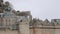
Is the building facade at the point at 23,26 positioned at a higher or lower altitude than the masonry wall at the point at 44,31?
higher

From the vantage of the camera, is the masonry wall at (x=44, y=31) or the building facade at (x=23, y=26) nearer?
the building facade at (x=23, y=26)

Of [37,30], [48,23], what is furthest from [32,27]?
[48,23]

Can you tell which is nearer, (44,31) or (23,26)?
(23,26)

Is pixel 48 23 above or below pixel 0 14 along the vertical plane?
below

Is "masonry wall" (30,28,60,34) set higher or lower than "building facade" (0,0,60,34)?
lower

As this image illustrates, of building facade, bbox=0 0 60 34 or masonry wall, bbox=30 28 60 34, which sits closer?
building facade, bbox=0 0 60 34

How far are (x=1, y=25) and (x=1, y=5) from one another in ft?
5.02

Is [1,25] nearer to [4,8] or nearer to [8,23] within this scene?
[8,23]

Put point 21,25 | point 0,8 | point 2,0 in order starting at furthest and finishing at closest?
point 2,0
point 0,8
point 21,25

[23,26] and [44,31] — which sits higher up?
[23,26]

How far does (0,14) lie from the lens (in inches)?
310

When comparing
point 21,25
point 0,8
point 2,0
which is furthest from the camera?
point 2,0

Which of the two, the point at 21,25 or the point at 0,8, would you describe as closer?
the point at 21,25

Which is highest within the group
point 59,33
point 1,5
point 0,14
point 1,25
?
point 1,5
